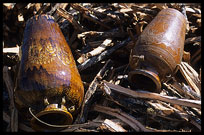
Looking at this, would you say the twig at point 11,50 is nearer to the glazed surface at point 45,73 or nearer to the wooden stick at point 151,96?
the glazed surface at point 45,73

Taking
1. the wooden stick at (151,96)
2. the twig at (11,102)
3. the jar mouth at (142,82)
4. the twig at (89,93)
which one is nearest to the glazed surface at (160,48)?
the jar mouth at (142,82)

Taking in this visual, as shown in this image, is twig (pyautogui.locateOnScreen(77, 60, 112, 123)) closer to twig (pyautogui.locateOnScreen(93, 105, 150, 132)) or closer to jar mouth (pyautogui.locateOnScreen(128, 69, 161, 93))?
twig (pyautogui.locateOnScreen(93, 105, 150, 132))

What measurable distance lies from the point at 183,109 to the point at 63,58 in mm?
1656

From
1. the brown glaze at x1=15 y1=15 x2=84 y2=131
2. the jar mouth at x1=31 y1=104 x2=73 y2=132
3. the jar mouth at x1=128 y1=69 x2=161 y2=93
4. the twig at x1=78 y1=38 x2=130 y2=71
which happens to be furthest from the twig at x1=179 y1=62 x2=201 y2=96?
the jar mouth at x1=31 y1=104 x2=73 y2=132

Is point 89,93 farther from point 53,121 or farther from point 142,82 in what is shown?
point 142,82

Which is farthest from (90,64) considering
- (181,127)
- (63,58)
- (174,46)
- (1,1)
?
(1,1)

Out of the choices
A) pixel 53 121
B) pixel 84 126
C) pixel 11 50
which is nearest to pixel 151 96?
pixel 84 126

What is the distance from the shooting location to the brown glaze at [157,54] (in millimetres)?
3433

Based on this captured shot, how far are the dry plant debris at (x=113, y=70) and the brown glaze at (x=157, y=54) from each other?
24 cm

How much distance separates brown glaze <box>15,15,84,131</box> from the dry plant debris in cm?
39

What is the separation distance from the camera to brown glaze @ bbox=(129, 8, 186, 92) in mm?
3433

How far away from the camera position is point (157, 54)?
3414 millimetres

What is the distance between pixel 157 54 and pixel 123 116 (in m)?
0.93

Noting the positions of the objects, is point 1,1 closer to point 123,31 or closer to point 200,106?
point 123,31
